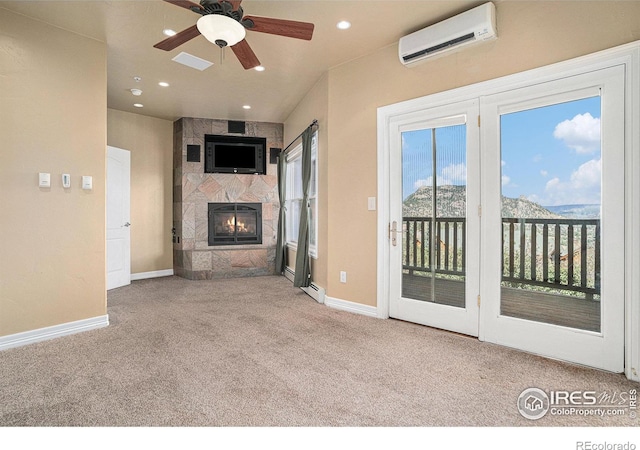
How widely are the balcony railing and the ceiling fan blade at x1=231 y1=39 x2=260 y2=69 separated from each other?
6.80ft

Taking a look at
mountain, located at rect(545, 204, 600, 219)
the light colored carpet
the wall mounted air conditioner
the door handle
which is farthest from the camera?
the door handle

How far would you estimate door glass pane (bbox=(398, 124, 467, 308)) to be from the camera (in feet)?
9.89

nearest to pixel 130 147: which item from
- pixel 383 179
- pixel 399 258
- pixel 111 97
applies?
pixel 111 97

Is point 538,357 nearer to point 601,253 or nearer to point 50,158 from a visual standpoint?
point 601,253

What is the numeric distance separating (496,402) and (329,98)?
3288 mm

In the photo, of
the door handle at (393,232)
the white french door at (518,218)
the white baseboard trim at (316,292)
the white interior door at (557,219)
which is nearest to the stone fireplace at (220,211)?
the white baseboard trim at (316,292)

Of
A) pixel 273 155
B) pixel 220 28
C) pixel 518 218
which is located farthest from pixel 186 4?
pixel 273 155

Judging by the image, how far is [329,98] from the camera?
3.91m

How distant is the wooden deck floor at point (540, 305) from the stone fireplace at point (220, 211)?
3639 millimetres

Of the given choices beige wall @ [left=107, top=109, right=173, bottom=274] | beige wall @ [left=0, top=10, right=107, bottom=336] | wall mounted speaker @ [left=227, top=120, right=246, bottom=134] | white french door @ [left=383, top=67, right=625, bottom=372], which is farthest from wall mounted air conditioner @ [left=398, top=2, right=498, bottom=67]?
beige wall @ [left=107, top=109, right=173, bottom=274]

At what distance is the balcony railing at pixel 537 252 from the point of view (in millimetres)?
2385

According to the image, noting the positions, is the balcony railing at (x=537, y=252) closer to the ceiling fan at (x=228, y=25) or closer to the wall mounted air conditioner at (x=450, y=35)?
the wall mounted air conditioner at (x=450, y=35)

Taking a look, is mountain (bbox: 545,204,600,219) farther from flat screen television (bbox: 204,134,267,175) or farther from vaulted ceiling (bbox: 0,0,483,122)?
flat screen television (bbox: 204,134,267,175)

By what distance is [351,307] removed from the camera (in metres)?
3.70
